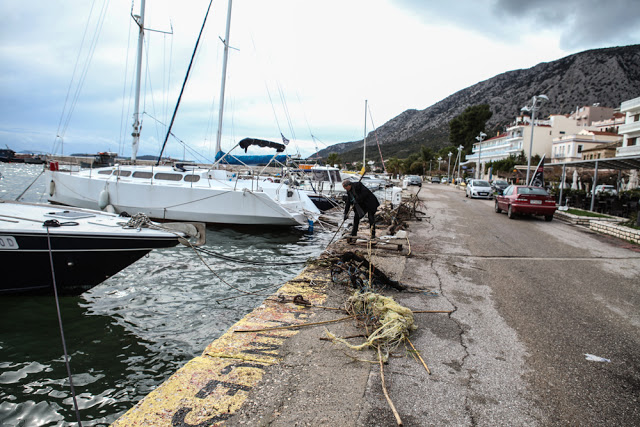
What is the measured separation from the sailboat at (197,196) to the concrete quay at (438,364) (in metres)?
7.25

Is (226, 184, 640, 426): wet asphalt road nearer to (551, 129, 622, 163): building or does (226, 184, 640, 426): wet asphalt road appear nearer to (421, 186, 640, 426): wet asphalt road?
(421, 186, 640, 426): wet asphalt road

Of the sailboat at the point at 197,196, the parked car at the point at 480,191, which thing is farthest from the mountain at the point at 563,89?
the sailboat at the point at 197,196

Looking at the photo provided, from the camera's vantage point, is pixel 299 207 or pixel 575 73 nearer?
pixel 299 207

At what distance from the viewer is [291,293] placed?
5.49 metres

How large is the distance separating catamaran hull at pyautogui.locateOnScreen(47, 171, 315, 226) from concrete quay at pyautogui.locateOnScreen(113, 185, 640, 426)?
711cm

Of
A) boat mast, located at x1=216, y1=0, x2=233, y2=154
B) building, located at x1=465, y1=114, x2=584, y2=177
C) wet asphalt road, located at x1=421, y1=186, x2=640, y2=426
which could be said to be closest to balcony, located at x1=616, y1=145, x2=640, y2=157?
building, located at x1=465, y1=114, x2=584, y2=177

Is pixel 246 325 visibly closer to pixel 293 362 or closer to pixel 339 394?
pixel 293 362

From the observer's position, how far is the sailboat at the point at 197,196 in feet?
44.3

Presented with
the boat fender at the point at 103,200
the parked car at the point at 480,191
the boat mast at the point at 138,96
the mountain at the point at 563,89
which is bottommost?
the boat fender at the point at 103,200

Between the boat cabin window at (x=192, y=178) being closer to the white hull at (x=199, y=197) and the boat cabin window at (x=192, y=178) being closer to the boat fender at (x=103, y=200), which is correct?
the white hull at (x=199, y=197)

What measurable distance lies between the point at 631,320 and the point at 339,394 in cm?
430

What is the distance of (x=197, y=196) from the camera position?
546 inches

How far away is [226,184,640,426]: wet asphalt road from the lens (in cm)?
282

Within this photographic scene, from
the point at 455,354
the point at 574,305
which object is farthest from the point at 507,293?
the point at 455,354
